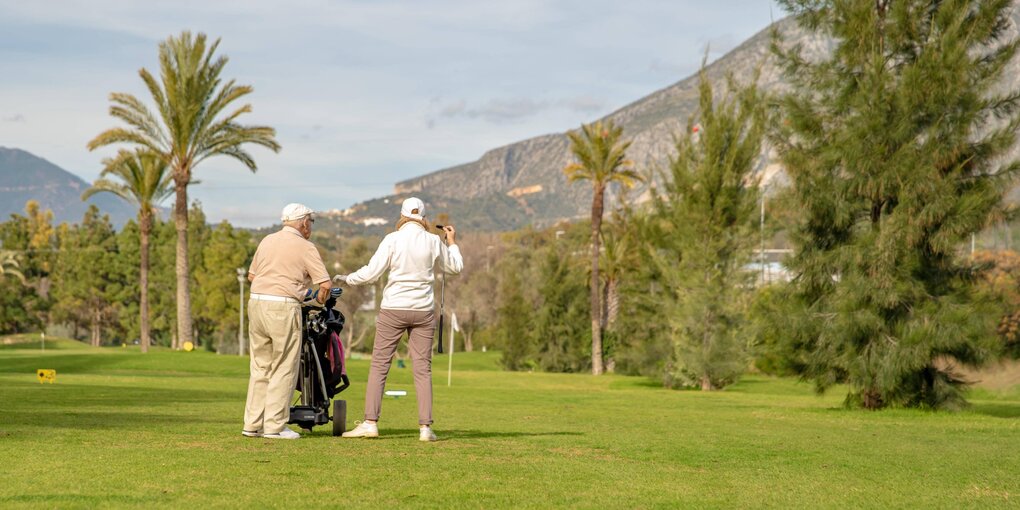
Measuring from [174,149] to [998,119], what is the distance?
3473cm

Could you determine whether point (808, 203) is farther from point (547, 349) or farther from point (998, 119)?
point (547, 349)

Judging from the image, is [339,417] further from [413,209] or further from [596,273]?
[596,273]

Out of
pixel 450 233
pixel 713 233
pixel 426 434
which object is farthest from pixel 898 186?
pixel 713 233

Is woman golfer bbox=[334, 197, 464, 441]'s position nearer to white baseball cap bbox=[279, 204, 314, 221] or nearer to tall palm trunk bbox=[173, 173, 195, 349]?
white baseball cap bbox=[279, 204, 314, 221]

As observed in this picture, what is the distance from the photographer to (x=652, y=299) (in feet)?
136

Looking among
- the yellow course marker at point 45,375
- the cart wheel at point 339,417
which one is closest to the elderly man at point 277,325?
the cart wheel at point 339,417

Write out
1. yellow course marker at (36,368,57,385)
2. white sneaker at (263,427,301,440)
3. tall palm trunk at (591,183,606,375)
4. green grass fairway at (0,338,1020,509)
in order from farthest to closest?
tall palm trunk at (591,183,606,375)
yellow course marker at (36,368,57,385)
white sneaker at (263,427,301,440)
green grass fairway at (0,338,1020,509)

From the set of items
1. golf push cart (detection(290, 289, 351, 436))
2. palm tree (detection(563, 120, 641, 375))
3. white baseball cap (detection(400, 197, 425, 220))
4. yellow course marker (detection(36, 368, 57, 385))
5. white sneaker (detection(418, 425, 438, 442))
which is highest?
palm tree (detection(563, 120, 641, 375))

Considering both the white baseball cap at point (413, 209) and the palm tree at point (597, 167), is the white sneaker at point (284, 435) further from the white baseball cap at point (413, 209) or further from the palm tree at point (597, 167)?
the palm tree at point (597, 167)

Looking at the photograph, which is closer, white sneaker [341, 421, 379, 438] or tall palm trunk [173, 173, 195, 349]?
white sneaker [341, 421, 379, 438]

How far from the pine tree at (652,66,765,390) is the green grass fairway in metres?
19.6

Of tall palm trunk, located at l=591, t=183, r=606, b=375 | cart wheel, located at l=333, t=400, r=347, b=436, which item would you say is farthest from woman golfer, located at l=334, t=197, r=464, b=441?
tall palm trunk, located at l=591, t=183, r=606, b=375

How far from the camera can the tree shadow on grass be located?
40.7 ft

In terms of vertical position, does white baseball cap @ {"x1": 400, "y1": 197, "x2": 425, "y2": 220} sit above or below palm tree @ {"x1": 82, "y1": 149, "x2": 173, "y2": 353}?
below
